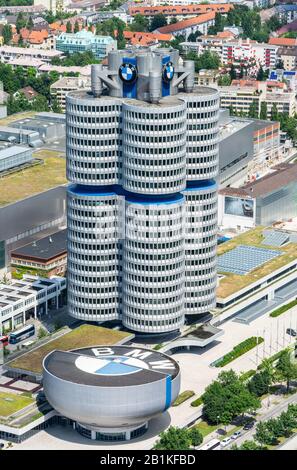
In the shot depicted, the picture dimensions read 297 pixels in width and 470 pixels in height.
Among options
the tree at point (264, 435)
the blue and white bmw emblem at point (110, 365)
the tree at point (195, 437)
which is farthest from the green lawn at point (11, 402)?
the tree at point (264, 435)

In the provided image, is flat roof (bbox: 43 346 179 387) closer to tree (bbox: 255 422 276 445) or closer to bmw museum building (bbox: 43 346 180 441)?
bmw museum building (bbox: 43 346 180 441)

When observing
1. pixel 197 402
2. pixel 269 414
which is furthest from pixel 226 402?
pixel 269 414

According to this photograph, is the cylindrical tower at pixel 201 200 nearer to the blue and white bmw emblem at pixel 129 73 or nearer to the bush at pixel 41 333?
the blue and white bmw emblem at pixel 129 73

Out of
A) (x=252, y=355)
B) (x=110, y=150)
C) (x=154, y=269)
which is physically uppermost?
(x=110, y=150)

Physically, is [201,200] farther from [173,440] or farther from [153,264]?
[173,440]

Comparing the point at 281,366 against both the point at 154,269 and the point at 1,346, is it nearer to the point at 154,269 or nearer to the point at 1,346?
the point at 154,269

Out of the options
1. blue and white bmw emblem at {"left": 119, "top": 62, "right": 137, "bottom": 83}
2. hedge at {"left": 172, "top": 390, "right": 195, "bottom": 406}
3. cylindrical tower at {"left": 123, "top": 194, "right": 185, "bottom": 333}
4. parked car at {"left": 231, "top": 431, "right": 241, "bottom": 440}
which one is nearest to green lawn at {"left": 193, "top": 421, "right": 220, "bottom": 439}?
parked car at {"left": 231, "top": 431, "right": 241, "bottom": 440}

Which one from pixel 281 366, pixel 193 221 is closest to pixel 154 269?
pixel 193 221
